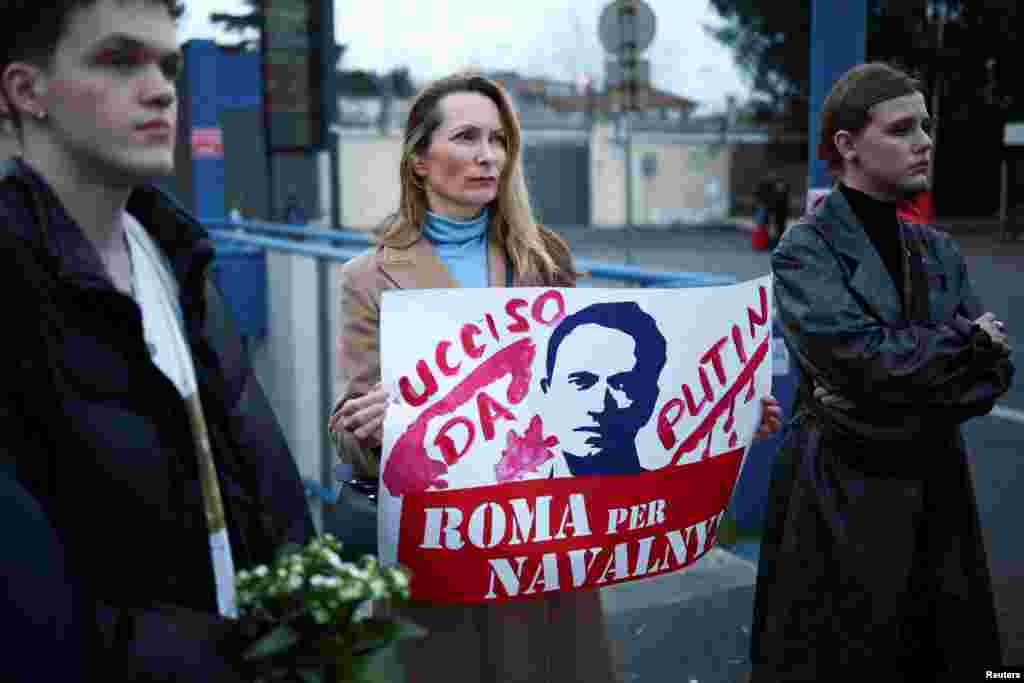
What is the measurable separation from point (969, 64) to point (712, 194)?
142ft

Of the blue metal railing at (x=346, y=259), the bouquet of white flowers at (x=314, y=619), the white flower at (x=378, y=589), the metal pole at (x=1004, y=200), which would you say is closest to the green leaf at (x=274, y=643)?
the bouquet of white flowers at (x=314, y=619)

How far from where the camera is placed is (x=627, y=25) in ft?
38.2

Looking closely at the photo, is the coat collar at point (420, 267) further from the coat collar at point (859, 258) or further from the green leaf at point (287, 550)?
the green leaf at point (287, 550)

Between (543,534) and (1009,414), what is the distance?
5.70m

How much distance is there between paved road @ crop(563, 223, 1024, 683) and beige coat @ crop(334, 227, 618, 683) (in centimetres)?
130

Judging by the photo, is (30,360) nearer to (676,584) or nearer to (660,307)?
(660,307)

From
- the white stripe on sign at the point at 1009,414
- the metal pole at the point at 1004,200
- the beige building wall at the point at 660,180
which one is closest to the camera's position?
the metal pole at the point at 1004,200

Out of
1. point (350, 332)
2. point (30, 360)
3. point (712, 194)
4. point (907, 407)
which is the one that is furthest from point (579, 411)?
point (712, 194)

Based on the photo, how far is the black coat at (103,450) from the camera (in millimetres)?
1207

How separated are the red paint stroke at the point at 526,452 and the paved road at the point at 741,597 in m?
1.67

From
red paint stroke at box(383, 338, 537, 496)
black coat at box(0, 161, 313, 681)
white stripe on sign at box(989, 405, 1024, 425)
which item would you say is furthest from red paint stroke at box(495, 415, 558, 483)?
white stripe on sign at box(989, 405, 1024, 425)

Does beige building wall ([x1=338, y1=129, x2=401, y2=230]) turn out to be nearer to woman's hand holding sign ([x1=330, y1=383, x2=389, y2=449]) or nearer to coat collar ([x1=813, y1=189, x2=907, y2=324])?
coat collar ([x1=813, y1=189, x2=907, y2=324])

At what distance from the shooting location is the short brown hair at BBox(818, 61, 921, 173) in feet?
8.83

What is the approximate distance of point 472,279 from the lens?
8.16ft
